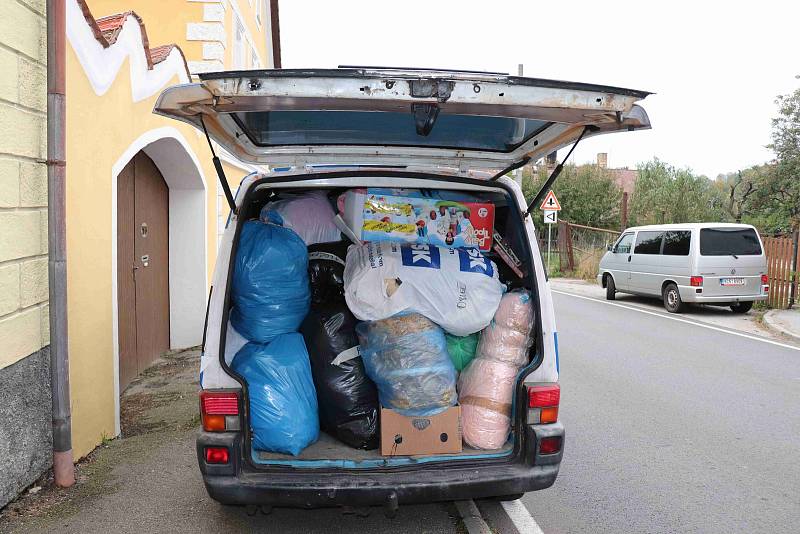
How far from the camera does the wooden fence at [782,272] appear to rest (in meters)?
13.4

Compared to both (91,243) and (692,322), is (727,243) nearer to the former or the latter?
(692,322)

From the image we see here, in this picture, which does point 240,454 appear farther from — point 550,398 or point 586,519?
point 586,519

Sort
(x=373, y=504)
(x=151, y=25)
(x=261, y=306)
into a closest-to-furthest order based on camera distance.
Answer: (x=373, y=504)
(x=261, y=306)
(x=151, y=25)

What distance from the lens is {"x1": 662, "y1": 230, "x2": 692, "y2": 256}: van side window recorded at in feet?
42.3

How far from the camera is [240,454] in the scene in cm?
317

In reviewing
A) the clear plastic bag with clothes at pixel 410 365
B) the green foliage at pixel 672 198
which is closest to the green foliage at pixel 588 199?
the green foliage at pixel 672 198

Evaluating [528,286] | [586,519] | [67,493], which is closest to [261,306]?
[528,286]

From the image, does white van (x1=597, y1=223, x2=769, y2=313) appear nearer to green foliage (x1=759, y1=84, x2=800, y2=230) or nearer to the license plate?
the license plate

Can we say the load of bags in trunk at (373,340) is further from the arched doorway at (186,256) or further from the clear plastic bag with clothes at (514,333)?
the arched doorway at (186,256)

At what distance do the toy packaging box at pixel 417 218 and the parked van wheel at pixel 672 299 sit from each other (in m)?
10.5

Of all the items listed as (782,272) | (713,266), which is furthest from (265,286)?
(782,272)

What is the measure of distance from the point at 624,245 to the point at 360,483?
13600 mm

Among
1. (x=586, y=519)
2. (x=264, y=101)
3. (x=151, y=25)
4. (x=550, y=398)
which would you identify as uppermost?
(x=151, y=25)

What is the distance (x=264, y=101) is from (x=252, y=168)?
957cm
